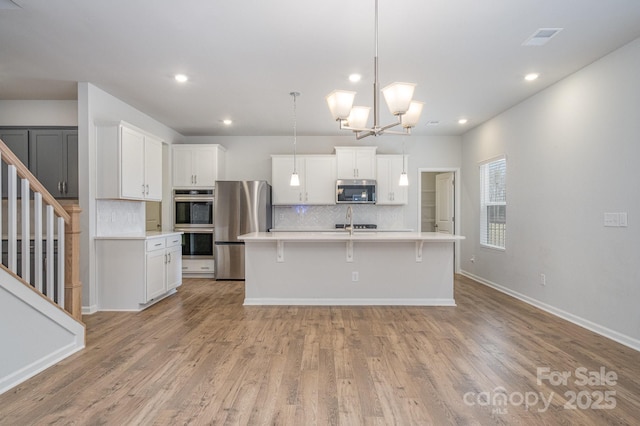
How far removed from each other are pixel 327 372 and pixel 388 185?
4.33 meters

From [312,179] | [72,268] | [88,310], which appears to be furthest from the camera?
[312,179]

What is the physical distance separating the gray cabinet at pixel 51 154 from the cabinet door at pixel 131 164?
2.11 feet

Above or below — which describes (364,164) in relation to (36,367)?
above

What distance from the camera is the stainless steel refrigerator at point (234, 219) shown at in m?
6.00

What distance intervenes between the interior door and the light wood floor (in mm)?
3045

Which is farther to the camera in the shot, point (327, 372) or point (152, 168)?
point (152, 168)

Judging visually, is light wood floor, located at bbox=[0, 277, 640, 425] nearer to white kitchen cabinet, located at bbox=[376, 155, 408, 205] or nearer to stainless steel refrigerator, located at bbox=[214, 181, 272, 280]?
stainless steel refrigerator, located at bbox=[214, 181, 272, 280]

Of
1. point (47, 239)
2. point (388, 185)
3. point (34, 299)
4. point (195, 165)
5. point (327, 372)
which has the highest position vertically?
point (195, 165)

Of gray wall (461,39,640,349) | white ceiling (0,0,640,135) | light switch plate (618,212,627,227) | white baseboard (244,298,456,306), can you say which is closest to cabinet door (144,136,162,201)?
white ceiling (0,0,640,135)

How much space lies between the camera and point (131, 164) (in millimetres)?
4336

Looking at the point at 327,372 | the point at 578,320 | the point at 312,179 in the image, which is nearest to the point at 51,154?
the point at 312,179

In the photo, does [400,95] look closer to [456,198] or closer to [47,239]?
[47,239]

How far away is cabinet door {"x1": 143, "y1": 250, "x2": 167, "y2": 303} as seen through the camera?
14.0 feet

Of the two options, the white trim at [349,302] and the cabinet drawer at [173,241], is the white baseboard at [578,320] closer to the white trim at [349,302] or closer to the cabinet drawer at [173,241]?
the white trim at [349,302]
